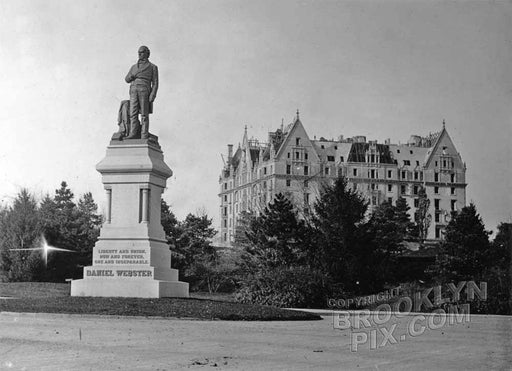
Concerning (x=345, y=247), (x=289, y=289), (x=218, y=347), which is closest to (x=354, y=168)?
(x=345, y=247)

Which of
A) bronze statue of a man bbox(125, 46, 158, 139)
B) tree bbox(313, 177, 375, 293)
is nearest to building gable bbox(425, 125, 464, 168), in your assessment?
tree bbox(313, 177, 375, 293)

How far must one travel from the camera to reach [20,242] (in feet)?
145

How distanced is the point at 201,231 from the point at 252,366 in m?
47.2

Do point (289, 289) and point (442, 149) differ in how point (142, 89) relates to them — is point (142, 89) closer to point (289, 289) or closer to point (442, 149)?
point (289, 289)

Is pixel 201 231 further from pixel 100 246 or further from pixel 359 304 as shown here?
pixel 100 246

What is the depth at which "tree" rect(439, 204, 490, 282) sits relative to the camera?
38.5 m

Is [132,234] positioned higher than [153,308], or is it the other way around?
[132,234]

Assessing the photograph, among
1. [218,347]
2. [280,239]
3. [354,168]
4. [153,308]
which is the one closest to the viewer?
[218,347]

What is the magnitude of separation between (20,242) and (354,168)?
74403 mm

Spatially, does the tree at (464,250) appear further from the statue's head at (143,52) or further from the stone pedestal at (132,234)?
the statue's head at (143,52)

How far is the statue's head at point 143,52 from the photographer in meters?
25.6

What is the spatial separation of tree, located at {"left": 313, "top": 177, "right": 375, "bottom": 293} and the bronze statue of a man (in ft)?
40.9

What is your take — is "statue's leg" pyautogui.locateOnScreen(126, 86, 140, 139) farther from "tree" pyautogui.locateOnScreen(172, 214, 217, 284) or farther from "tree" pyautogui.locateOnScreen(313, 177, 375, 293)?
"tree" pyautogui.locateOnScreen(172, 214, 217, 284)

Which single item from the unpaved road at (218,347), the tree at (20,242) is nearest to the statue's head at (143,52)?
the unpaved road at (218,347)
